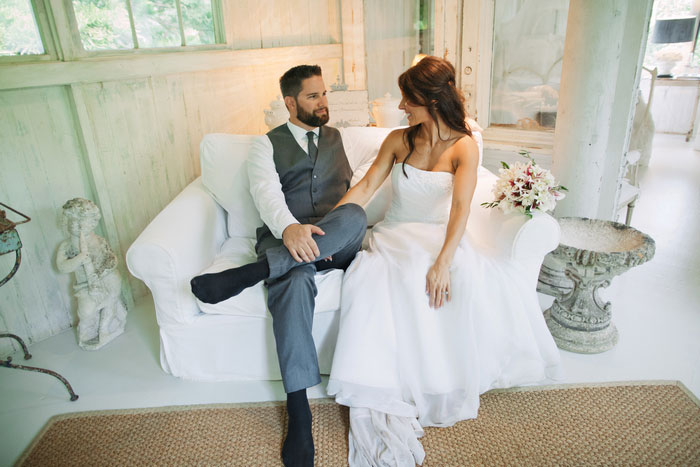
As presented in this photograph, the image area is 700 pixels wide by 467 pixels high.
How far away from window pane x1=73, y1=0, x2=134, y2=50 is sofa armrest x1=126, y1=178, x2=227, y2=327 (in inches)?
38.4

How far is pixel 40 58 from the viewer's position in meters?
2.22

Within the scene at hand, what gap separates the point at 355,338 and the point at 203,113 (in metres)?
1.89

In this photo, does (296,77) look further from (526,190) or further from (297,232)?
(526,190)

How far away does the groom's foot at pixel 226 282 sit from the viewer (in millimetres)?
1836

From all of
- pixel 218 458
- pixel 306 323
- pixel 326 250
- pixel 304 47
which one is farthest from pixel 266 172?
pixel 304 47

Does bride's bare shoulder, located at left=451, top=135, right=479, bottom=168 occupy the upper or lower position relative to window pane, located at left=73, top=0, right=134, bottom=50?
lower

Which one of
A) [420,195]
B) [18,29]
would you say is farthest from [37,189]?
[420,195]

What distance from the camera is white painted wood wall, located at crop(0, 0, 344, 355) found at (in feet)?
7.36

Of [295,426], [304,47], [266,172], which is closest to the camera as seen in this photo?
[295,426]

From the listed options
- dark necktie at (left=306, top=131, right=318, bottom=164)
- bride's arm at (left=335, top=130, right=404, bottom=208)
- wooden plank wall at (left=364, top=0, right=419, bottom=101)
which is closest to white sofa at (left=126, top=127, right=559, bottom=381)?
dark necktie at (left=306, top=131, right=318, bottom=164)

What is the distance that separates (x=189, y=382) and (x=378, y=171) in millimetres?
1266

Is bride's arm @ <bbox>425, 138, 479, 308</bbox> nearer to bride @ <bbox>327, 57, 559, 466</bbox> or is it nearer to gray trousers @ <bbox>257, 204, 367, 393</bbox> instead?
bride @ <bbox>327, 57, 559, 466</bbox>

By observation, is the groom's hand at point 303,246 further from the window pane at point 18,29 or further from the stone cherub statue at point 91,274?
the window pane at point 18,29

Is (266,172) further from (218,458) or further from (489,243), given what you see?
(218,458)
